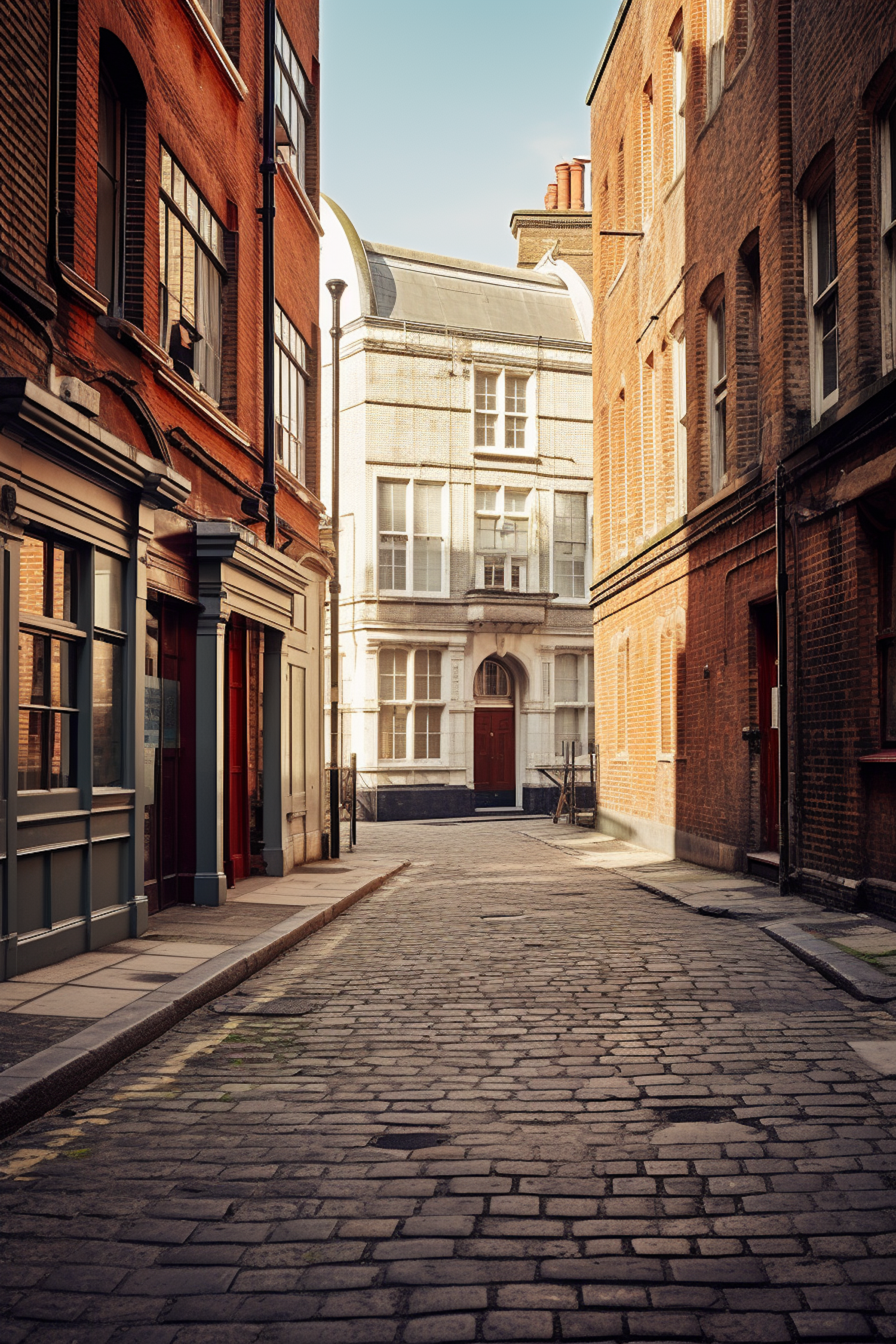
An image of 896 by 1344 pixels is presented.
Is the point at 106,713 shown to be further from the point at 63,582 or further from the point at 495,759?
the point at 495,759

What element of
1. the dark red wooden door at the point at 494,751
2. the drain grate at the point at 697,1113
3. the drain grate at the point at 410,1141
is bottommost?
the drain grate at the point at 410,1141

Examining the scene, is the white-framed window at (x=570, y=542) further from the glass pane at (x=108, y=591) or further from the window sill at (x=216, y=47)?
the glass pane at (x=108, y=591)

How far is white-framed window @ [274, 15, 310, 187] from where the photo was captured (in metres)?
16.3

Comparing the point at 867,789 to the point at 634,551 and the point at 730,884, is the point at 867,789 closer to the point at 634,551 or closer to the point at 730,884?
the point at 730,884

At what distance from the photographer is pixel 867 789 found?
1042 cm

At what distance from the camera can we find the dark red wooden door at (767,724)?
1383 centimetres

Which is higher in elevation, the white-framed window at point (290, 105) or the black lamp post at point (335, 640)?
the white-framed window at point (290, 105)

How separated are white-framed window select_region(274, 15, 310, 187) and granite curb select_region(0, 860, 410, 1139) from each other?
1119 centimetres

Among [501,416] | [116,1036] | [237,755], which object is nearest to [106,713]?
[116,1036]

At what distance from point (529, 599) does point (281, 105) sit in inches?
642

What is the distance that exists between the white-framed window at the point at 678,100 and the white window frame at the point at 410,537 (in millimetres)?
13783

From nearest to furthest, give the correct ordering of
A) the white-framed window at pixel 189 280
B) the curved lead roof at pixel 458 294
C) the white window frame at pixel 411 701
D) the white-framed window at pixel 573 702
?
1. the white-framed window at pixel 189 280
2. the white window frame at pixel 411 701
3. the curved lead roof at pixel 458 294
4. the white-framed window at pixel 573 702

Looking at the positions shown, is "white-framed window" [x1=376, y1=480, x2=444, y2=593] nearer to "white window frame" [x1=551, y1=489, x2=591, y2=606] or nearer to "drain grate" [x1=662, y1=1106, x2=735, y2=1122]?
"white window frame" [x1=551, y1=489, x2=591, y2=606]

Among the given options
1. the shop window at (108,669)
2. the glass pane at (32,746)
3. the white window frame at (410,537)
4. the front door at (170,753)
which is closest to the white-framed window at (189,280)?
the front door at (170,753)
